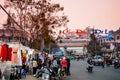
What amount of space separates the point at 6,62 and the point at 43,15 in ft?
92.9

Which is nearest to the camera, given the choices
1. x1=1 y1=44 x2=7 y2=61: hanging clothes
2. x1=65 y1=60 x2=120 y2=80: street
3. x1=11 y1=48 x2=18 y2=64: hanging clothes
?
x1=1 y1=44 x2=7 y2=61: hanging clothes

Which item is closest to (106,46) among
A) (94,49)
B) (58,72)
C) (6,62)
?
(94,49)

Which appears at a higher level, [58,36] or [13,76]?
[58,36]

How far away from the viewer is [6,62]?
17.4 meters

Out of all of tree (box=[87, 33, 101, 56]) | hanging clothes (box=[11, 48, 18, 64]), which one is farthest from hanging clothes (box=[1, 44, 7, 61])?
tree (box=[87, 33, 101, 56])

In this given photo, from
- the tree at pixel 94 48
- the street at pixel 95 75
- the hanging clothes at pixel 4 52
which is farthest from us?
the tree at pixel 94 48

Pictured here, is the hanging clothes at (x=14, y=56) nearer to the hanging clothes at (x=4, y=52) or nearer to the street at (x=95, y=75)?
the hanging clothes at (x=4, y=52)

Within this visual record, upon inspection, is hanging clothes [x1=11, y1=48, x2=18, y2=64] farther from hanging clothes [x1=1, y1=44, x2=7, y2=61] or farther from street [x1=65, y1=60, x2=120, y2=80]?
street [x1=65, y1=60, x2=120, y2=80]

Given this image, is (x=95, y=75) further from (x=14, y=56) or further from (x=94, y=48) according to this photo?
(x=94, y=48)

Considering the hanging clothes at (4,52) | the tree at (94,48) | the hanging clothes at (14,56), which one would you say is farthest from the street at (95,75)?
the tree at (94,48)

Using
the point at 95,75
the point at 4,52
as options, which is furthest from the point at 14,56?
the point at 95,75

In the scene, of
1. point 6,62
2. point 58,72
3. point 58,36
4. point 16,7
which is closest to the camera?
point 6,62

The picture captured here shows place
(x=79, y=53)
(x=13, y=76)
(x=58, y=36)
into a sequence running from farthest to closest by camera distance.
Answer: (x=79, y=53) → (x=58, y=36) → (x=13, y=76)

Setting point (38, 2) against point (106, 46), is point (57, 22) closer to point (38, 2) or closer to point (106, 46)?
point (38, 2)
